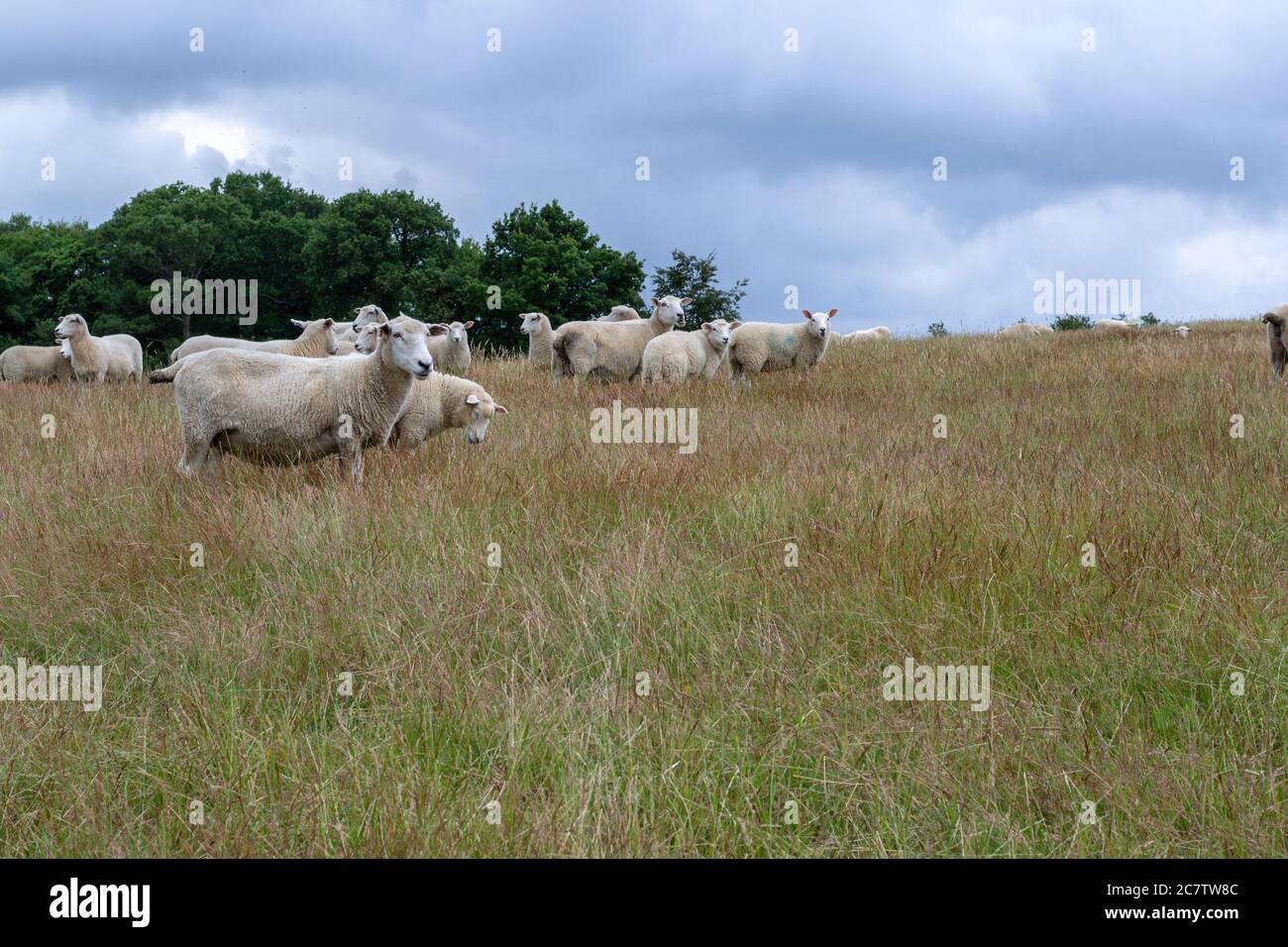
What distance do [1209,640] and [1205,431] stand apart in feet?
16.3

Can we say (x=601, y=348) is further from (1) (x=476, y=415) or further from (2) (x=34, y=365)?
(2) (x=34, y=365)

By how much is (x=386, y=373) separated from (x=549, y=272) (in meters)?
36.2

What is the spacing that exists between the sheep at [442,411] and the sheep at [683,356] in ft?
11.6

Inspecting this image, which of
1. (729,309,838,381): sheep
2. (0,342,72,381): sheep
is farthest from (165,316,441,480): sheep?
(0,342,72,381): sheep

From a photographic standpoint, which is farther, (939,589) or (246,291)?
(246,291)

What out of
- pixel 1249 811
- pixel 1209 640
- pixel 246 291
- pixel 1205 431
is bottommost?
pixel 1249 811

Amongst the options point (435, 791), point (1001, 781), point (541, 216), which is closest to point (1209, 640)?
point (1001, 781)

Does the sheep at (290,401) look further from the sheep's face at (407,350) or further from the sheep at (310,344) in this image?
the sheep at (310,344)

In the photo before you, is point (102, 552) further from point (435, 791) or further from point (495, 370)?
point (495, 370)

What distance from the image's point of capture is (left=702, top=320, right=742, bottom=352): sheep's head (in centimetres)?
1324

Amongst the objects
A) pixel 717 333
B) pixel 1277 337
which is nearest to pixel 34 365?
pixel 717 333

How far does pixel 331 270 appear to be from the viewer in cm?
4616

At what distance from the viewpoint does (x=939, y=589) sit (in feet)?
14.3

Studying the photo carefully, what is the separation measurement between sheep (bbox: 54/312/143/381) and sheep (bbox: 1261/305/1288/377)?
1770cm
